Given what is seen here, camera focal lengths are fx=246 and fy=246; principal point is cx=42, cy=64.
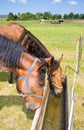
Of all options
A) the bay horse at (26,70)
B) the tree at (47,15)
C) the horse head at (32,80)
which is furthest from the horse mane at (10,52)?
the tree at (47,15)

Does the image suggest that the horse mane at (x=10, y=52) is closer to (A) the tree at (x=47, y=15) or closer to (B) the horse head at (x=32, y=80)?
(B) the horse head at (x=32, y=80)

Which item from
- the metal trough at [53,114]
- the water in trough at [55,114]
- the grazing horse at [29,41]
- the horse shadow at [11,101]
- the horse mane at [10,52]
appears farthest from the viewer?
the horse shadow at [11,101]

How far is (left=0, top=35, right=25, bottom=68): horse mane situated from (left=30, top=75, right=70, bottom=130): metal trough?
1152 mm

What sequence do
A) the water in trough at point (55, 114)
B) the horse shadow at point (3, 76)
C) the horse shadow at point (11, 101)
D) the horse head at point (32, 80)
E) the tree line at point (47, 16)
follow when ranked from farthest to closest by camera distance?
the tree line at point (47, 16), the horse shadow at point (3, 76), the horse shadow at point (11, 101), the water in trough at point (55, 114), the horse head at point (32, 80)

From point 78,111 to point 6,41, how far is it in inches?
120

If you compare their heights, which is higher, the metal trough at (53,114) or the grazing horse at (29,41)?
the grazing horse at (29,41)

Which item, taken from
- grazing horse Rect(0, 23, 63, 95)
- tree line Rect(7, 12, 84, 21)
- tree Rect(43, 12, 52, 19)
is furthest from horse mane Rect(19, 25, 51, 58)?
tree Rect(43, 12, 52, 19)

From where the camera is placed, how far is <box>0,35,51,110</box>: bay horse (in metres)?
3.70

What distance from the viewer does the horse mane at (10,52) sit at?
3816mm

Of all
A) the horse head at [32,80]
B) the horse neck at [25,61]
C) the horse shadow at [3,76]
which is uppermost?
the horse neck at [25,61]

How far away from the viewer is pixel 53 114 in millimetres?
5906

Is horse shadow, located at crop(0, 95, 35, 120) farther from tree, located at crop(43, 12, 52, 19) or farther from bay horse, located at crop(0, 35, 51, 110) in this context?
tree, located at crop(43, 12, 52, 19)

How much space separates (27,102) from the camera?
3.82 m

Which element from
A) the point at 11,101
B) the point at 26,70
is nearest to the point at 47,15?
the point at 11,101
